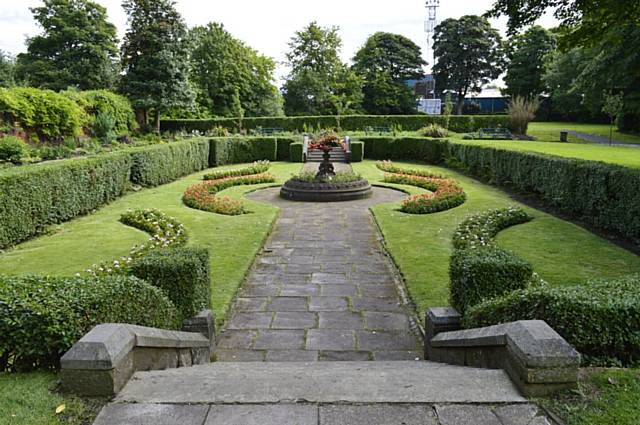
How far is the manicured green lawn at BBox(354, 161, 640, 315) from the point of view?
6.27 m

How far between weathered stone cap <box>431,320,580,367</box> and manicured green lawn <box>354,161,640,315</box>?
2.50 metres

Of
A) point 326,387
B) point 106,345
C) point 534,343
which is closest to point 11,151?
point 106,345

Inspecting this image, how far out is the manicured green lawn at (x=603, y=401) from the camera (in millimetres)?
2195

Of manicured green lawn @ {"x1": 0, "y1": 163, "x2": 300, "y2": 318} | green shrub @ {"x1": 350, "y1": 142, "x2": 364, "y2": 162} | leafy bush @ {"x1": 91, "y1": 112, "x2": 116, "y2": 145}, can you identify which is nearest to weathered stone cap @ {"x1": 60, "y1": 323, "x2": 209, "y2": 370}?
manicured green lawn @ {"x1": 0, "y1": 163, "x2": 300, "y2": 318}

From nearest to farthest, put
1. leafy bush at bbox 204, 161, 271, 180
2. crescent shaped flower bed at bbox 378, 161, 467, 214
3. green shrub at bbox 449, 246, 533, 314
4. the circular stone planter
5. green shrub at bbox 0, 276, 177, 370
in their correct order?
green shrub at bbox 0, 276, 177, 370
green shrub at bbox 449, 246, 533, 314
crescent shaped flower bed at bbox 378, 161, 467, 214
the circular stone planter
leafy bush at bbox 204, 161, 271, 180

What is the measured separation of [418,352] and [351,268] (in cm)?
278

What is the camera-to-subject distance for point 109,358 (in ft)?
8.12

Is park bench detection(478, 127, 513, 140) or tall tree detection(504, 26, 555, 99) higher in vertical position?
tall tree detection(504, 26, 555, 99)

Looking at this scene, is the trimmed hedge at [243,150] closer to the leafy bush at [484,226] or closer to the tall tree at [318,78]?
the leafy bush at [484,226]

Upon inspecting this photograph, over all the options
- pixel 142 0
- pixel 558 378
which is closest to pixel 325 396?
pixel 558 378

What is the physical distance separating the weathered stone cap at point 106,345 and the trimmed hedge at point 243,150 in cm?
1966

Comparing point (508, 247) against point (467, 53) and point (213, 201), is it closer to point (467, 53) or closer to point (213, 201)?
point (213, 201)

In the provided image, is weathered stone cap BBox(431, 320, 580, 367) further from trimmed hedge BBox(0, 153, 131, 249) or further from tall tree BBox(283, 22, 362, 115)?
tall tree BBox(283, 22, 362, 115)

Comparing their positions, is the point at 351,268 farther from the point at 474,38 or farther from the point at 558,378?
the point at 474,38
